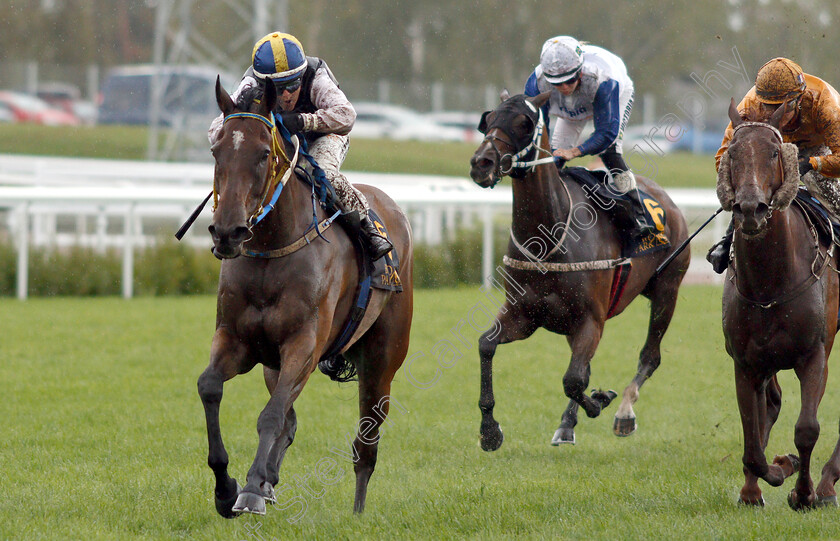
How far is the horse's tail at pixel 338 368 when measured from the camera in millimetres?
4836

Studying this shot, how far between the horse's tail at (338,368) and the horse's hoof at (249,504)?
4.31 feet

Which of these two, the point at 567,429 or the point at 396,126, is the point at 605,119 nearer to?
the point at 567,429

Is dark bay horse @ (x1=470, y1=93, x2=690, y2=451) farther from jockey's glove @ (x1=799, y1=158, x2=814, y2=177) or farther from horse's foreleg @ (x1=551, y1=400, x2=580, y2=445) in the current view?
jockey's glove @ (x1=799, y1=158, x2=814, y2=177)

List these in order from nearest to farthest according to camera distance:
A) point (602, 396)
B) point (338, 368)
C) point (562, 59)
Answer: point (338, 368)
point (562, 59)
point (602, 396)

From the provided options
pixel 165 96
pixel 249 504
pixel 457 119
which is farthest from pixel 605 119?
pixel 457 119

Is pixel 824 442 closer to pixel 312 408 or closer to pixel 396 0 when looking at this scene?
pixel 312 408

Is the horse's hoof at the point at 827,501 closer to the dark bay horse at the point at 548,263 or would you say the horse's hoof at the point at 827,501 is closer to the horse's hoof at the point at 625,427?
the dark bay horse at the point at 548,263

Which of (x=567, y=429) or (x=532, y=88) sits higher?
(x=532, y=88)

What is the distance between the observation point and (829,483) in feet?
14.7

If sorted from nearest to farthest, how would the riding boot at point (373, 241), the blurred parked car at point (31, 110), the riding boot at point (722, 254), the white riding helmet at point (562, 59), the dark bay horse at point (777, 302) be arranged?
the dark bay horse at point (777, 302)
the riding boot at point (373, 241)
the riding boot at point (722, 254)
the white riding helmet at point (562, 59)
the blurred parked car at point (31, 110)

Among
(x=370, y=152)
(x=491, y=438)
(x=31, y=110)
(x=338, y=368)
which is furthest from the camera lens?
(x=31, y=110)

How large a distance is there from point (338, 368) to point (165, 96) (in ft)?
54.9

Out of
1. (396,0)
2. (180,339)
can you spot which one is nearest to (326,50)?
(396,0)

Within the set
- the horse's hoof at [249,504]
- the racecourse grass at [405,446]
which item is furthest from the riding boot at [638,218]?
the horse's hoof at [249,504]
